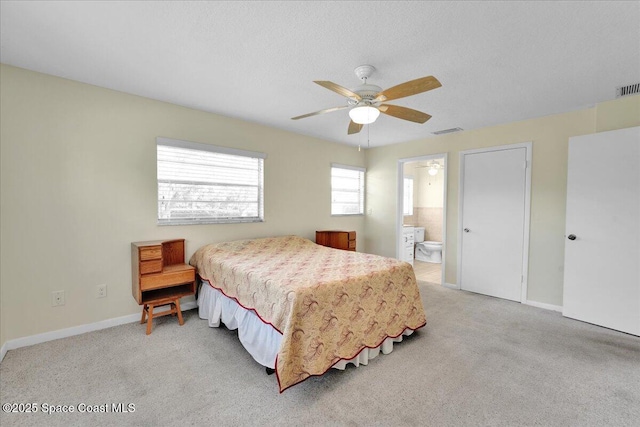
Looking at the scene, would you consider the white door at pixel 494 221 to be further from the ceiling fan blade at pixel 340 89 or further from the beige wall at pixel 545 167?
the ceiling fan blade at pixel 340 89

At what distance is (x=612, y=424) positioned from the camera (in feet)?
5.18

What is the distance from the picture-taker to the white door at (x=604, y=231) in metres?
2.72

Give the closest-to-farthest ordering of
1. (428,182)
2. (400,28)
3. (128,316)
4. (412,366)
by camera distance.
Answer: (400,28) → (412,366) → (128,316) → (428,182)

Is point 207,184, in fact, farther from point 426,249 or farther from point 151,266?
point 426,249

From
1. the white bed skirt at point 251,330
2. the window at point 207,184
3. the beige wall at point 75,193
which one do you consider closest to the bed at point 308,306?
the white bed skirt at point 251,330

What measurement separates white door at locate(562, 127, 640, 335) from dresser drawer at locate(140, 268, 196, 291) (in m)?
4.22

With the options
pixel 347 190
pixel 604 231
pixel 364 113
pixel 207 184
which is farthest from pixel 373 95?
pixel 347 190

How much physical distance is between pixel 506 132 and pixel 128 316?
5158 mm

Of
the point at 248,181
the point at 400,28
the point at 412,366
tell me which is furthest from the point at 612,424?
the point at 248,181

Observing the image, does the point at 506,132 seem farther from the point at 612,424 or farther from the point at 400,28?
the point at 612,424

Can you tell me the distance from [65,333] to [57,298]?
34 cm

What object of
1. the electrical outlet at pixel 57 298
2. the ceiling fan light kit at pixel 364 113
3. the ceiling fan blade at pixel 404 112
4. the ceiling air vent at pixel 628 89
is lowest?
the electrical outlet at pixel 57 298

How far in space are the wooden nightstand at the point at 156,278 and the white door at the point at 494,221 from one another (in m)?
3.82

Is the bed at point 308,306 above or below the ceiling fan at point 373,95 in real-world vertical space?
below
